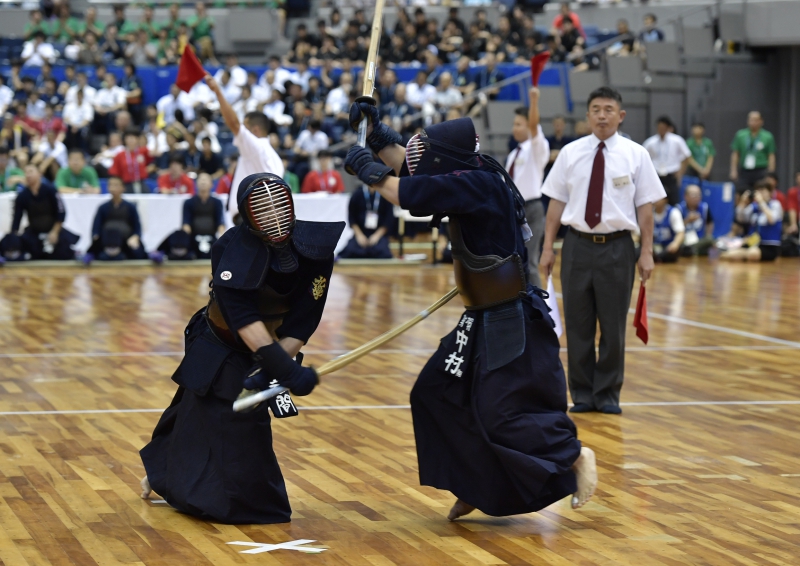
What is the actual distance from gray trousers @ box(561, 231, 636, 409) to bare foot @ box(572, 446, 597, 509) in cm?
281

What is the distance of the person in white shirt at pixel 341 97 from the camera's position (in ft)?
74.8

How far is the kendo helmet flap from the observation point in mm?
5184

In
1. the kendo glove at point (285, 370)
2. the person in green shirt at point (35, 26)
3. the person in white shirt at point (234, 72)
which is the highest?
the person in green shirt at point (35, 26)

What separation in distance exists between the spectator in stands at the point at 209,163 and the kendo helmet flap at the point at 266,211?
49.6 feet

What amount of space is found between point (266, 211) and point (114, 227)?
12.9 meters

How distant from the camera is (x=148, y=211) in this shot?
18.1 meters

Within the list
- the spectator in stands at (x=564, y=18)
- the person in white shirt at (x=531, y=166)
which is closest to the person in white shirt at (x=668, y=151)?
the spectator in stands at (x=564, y=18)

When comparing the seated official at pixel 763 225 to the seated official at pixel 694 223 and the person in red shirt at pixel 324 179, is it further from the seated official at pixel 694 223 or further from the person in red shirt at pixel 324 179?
the person in red shirt at pixel 324 179

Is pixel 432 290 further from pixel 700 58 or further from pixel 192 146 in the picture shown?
pixel 700 58

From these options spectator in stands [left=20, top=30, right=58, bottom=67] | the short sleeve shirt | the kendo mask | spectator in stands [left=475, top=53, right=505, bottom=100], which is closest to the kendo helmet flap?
the kendo mask

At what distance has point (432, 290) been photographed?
1461cm

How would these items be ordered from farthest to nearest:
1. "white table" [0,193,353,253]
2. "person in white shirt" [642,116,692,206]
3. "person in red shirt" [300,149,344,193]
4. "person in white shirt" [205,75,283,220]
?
"person in white shirt" [642,116,692,206] < "person in red shirt" [300,149,344,193] < "white table" [0,193,353,253] < "person in white shirt" [205,75,283,220]

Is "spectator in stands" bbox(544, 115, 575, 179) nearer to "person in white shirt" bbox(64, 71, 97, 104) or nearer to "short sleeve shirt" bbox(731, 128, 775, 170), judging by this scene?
"short sleeve shirt" bbox(731, 128, 775, 170)

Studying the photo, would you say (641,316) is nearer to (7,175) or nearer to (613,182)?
(613,182)
